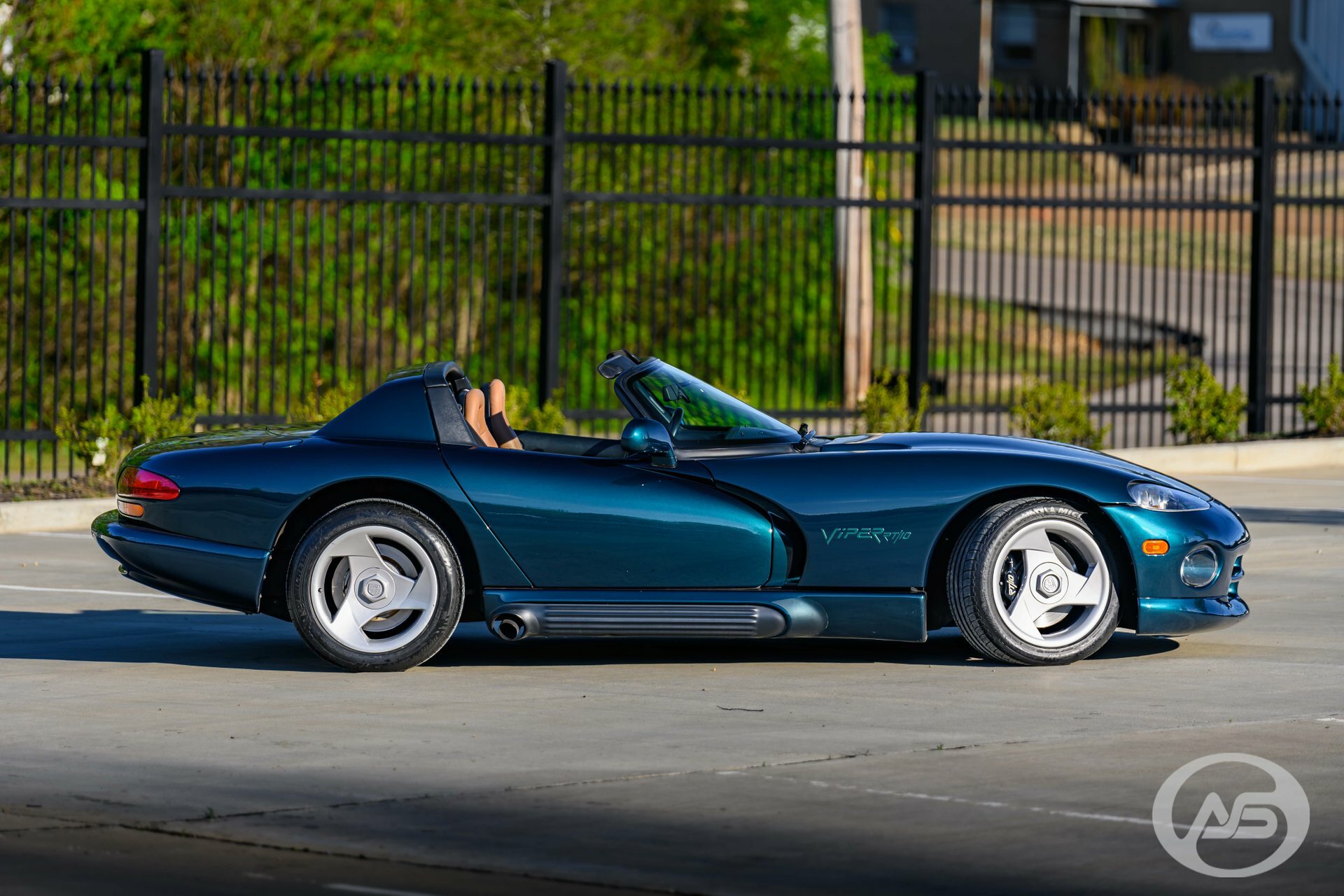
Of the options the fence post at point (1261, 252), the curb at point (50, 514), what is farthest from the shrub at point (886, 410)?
the curb at point (50, 514)

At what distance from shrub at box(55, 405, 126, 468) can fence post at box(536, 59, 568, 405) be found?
10.2 feet

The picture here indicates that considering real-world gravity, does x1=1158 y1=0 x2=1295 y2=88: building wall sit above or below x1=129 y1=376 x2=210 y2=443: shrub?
above

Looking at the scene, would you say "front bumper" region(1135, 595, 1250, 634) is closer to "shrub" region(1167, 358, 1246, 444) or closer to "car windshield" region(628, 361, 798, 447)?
"car windshield" region(628, 361, 798, 447)

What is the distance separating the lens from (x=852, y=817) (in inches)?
208

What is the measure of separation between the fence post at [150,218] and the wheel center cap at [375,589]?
266 inches

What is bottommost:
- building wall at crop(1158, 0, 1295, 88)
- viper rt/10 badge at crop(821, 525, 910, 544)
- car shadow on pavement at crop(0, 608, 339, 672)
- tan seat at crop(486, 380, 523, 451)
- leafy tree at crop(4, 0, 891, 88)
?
car shadow on pavement at crop(0, 608, 339, 672)

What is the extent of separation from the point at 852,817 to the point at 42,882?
6.71 ft

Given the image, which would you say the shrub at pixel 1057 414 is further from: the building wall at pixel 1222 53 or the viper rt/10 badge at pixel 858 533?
the building wall at pixel 1222 53

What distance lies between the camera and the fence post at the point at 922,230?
1548 cm

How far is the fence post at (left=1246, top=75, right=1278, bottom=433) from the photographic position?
16266 mm

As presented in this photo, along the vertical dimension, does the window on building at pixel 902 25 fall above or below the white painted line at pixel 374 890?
above

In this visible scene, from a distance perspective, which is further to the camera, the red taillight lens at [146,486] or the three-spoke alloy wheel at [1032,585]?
the red taillight lens at [146,486]

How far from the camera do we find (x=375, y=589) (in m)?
7.51

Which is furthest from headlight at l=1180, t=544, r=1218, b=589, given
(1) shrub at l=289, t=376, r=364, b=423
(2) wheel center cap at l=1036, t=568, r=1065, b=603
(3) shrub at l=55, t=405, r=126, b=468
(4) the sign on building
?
(4) the sign on building
